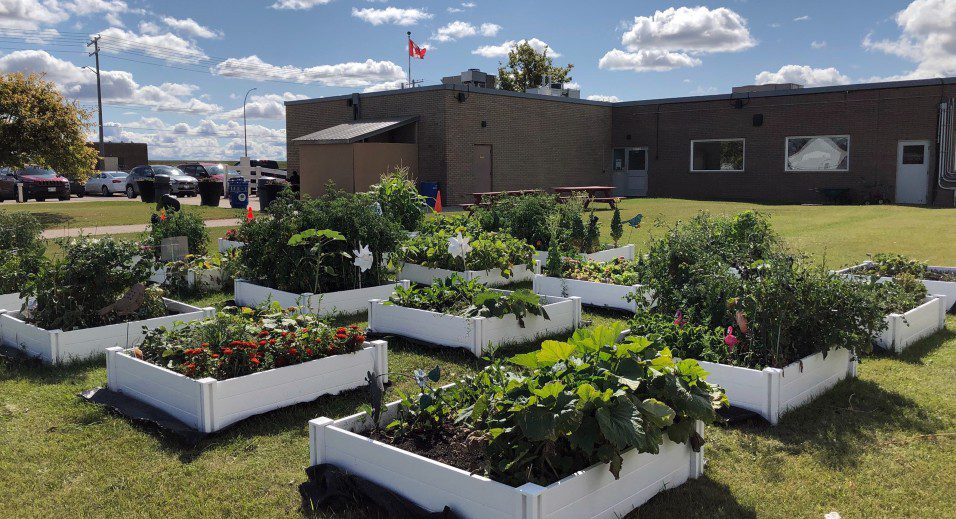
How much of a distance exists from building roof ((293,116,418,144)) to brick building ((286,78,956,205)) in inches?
3.1

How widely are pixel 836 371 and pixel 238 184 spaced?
76.8ft

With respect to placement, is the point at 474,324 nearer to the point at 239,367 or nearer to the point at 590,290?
the point at 239,367

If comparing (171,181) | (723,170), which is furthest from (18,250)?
(171,181)

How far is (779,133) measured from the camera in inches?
1107

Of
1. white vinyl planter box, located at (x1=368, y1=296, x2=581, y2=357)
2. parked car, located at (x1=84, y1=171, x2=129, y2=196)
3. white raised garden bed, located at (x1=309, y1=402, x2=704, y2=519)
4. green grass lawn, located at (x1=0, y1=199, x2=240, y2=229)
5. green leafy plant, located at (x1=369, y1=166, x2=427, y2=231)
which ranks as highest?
parked car, located at (x1=84, y1=171, x2=129, y2=196)

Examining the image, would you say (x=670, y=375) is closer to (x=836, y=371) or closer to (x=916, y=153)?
(x=836, y=371)

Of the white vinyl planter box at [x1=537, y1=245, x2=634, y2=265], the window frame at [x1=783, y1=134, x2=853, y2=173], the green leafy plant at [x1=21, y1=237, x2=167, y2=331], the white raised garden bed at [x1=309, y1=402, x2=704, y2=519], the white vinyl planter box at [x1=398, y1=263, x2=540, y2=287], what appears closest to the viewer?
the white raised garden bed at [x1=309, y1=402, x2=704, y2=519]

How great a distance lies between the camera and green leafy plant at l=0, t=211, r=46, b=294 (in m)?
8.09

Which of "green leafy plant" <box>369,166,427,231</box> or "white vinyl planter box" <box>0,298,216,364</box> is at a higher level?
"green leafy plant" <box>369,166,427,231</box>

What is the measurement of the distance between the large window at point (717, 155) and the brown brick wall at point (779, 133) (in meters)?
0.27

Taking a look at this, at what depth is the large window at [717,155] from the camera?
1161 inches

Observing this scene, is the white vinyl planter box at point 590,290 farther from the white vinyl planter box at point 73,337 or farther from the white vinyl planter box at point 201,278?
the white vinyl planter box at point 201,278

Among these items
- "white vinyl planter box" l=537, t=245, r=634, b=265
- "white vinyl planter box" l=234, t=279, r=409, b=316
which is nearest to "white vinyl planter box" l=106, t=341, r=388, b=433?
"white vinyl planter box" l=234, t=279, r=409, b=316

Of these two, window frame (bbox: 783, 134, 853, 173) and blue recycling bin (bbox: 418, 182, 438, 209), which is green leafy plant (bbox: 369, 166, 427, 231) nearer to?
blue recycling bin (bbox: 418, 182, 438, 209)
